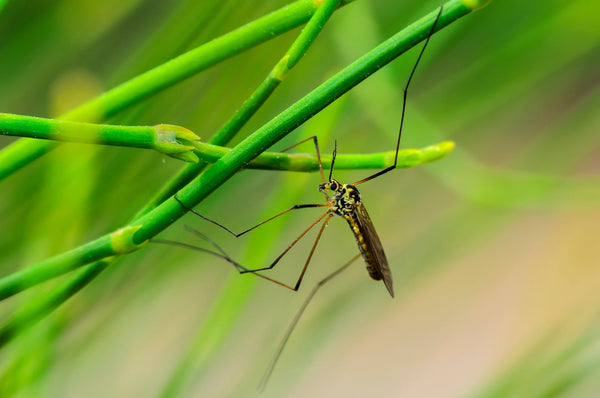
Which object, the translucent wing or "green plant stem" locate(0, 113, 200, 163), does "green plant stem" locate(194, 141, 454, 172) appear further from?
the translucent wing

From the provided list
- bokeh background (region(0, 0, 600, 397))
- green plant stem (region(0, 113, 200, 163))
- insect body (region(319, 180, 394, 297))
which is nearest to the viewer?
green plant stem (region(0, 113, 200, 163))

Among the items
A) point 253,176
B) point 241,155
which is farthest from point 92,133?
point 253,176

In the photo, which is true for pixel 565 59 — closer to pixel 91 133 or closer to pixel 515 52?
pixel 515 52

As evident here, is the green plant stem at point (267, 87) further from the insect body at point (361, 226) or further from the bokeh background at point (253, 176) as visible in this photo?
the insect body at point (361, 226)

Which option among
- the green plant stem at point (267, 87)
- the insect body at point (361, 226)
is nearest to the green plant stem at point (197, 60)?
the green plant stem at point (267, 87)

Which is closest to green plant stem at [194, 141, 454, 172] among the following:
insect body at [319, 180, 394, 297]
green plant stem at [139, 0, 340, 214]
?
green plant stem at [139, 0, 340, 214]

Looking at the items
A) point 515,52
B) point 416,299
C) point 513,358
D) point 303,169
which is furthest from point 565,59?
point 416,299
